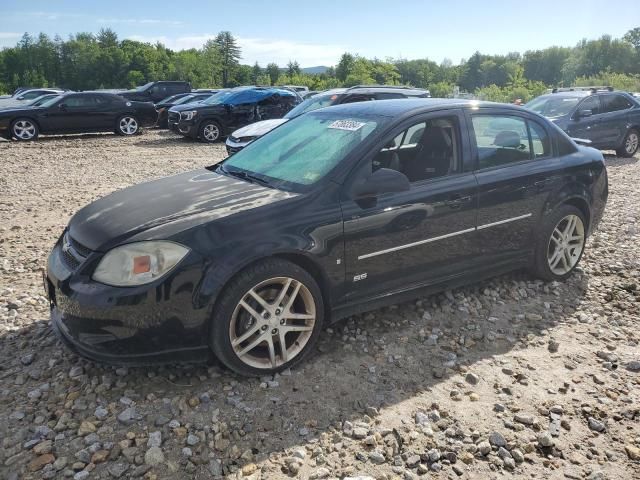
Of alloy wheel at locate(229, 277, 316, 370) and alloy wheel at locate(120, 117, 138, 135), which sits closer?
alloy wheel at locate(229, 277, 316, 370)

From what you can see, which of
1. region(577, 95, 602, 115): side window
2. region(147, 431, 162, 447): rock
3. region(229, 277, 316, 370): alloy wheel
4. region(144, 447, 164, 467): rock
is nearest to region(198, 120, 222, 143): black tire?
region(577, 95, 602, 115): side window

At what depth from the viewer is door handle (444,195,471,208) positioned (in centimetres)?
383

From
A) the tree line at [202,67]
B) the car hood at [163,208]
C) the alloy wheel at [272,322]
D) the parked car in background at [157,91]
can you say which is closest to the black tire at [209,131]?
the parked car in background at [157,91]

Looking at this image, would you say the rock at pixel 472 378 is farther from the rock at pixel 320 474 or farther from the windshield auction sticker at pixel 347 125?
the windshield auction sticker at pixel 347 125

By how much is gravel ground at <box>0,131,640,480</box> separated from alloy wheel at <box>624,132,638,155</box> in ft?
30.6

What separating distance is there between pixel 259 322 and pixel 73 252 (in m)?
1.21

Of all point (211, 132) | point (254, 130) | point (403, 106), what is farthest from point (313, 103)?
point (403, 106)

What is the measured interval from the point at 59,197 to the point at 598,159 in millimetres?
7357

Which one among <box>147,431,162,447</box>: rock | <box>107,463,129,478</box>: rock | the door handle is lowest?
<box>107,463,129,478</box>: rock

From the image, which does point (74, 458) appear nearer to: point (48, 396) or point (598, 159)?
point (48, 396)

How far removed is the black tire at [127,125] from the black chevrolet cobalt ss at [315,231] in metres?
14.2

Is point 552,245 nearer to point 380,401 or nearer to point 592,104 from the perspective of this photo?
point 380,401

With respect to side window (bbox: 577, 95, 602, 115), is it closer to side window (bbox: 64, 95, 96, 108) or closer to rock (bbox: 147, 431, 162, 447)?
rock (bbox: 147, 431, 162, 447)

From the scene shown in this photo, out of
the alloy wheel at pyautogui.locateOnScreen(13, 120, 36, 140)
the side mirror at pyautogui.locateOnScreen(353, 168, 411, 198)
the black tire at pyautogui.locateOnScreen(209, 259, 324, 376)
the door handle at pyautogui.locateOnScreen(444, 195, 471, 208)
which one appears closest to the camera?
the black tire at pyautogui.locateOnScreen(209, 259, 324, 376)
